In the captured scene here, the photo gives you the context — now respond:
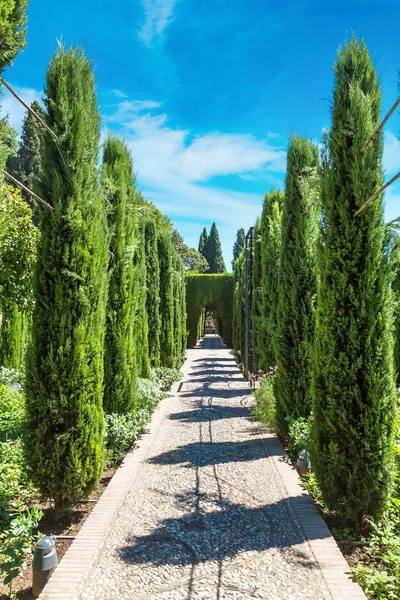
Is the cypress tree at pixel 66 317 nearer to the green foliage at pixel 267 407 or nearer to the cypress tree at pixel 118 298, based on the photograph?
the cypress tree at pixel 118 298

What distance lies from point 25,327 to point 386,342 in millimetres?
10056

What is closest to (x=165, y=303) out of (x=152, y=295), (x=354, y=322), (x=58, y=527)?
(x=152, y=295)

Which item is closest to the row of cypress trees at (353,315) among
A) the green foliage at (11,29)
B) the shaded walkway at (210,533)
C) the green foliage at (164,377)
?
the shaded walkway at (210,533)

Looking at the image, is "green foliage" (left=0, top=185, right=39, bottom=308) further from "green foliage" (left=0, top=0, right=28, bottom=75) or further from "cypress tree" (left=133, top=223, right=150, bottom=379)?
"green foliage" (left=0, top=0, right=28, bottom=75)

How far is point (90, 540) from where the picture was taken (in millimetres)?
3180

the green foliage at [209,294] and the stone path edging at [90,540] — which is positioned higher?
the green foliage at [209,294]

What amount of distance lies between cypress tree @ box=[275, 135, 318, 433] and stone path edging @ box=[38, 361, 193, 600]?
245 centimetres

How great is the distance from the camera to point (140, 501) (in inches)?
157

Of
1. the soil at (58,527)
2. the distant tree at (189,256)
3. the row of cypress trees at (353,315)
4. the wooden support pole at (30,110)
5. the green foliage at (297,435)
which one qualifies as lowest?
the soil at (58,527)

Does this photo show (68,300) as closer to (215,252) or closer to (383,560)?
(383,560)

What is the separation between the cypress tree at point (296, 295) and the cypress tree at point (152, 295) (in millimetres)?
5080

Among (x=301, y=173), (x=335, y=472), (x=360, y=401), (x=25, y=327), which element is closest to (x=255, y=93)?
(x=301, y=173)

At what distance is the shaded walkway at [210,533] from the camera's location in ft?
8.43

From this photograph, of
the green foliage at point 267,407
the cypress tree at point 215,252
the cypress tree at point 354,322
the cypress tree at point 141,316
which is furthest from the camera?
the cypress tree at point 215,252
